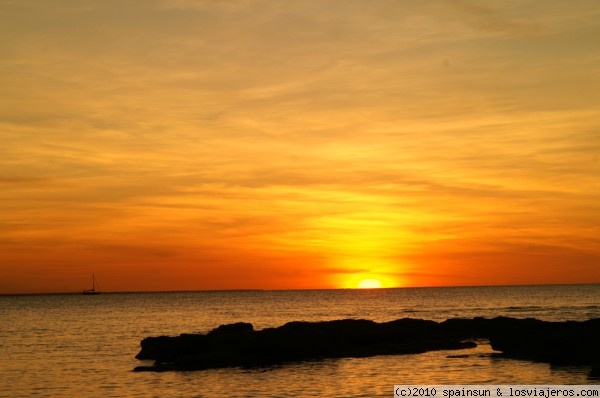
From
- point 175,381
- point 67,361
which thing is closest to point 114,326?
point 67,361

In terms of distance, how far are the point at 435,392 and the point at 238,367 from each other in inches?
664

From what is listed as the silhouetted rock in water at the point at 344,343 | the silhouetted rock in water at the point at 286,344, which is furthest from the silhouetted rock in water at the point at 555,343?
the silhouetted rock in water at the point at 286,344

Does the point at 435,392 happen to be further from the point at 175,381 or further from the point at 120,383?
the point at 120,383

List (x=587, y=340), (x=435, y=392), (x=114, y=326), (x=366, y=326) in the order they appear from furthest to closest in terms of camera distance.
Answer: (x=114, y=326) < (x=366, y=326) < (x=587, y=340) < (x=435, y=392)

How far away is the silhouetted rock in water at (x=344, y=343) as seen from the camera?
178ft

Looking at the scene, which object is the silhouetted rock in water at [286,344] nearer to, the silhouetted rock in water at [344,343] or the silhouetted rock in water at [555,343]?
the silhouetted rock in water at [344,343]

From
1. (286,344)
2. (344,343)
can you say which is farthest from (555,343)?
(286,344)

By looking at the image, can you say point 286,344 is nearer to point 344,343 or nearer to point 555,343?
point 344,343

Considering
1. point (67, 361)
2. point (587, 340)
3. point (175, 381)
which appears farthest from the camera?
point (67, 361)

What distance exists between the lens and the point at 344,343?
204 ft

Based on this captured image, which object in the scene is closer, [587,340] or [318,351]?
[587,340]

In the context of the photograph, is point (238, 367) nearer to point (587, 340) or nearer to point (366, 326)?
point (366, 326)

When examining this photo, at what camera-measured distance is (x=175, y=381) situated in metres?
48.6

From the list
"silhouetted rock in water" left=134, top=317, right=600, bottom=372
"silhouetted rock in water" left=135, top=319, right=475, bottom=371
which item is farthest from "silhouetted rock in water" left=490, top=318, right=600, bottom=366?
"silhouetted rock in water" left=135, top=319, right=475, bottom=371
